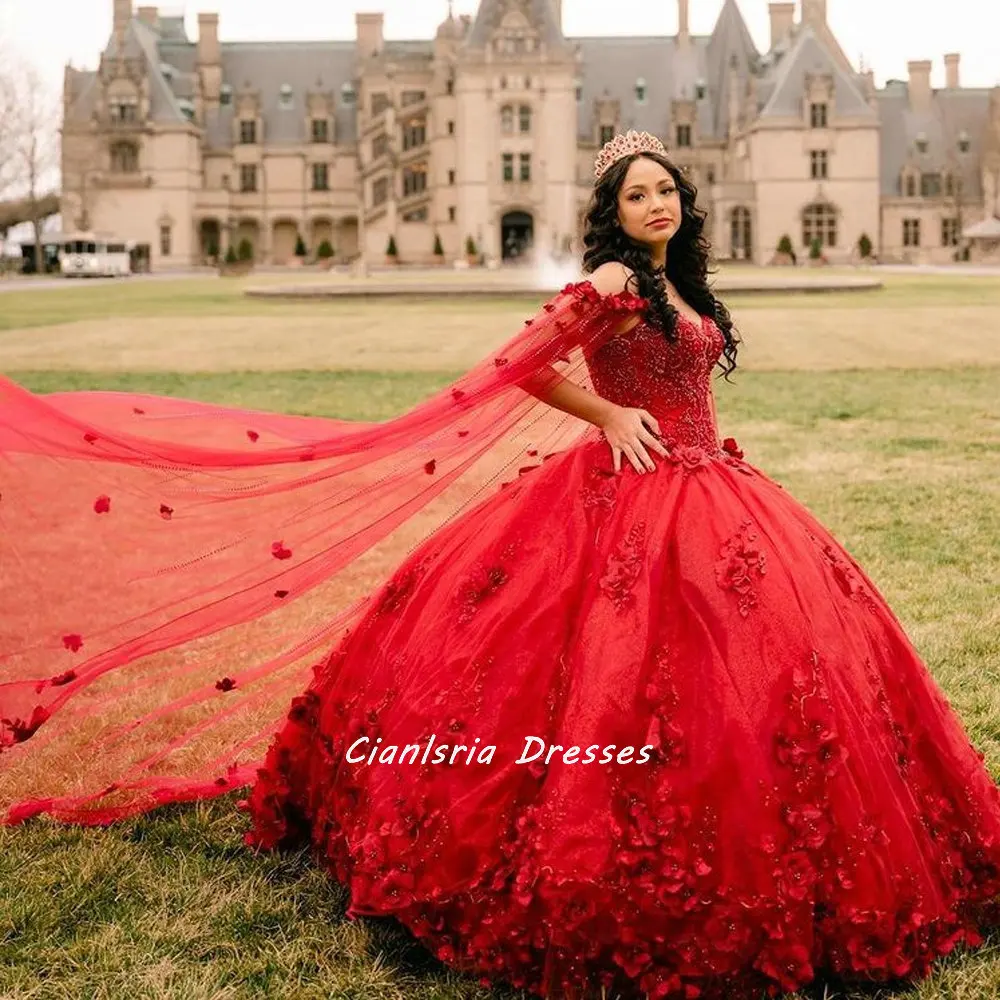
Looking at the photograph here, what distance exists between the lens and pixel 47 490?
3.73 metres

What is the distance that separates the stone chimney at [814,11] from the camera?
215 ft

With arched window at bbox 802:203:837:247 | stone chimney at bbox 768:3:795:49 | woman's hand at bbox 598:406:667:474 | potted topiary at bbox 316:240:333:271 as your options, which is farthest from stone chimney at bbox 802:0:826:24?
woman's hand at bbox 598:406:667:474

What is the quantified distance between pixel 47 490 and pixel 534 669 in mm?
1696

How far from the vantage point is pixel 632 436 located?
300 cm

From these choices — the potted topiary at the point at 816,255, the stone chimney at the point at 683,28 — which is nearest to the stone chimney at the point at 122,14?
the stone chimney at the point at 683,28

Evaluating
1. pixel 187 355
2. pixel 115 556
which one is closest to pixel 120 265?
pixel 187 355

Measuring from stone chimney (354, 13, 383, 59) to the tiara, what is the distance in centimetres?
7048

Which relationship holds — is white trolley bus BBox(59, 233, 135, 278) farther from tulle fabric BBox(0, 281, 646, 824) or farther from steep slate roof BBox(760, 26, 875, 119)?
tulle fabric BBox(0, 281, 646, 824)

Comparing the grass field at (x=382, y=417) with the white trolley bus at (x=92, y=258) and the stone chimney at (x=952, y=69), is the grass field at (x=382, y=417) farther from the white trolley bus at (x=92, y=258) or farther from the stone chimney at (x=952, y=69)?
the stone chimney at (x=952, y=69)

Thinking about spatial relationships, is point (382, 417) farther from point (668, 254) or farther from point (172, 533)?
point (668, 254)

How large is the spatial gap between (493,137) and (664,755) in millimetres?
60963

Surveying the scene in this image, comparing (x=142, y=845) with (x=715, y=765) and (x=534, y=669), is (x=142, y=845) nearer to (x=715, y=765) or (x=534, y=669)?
(x=534, y=669)

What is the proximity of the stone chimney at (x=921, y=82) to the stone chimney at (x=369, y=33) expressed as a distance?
27.4 metres

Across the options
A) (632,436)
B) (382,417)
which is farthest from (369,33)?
(632,436)
